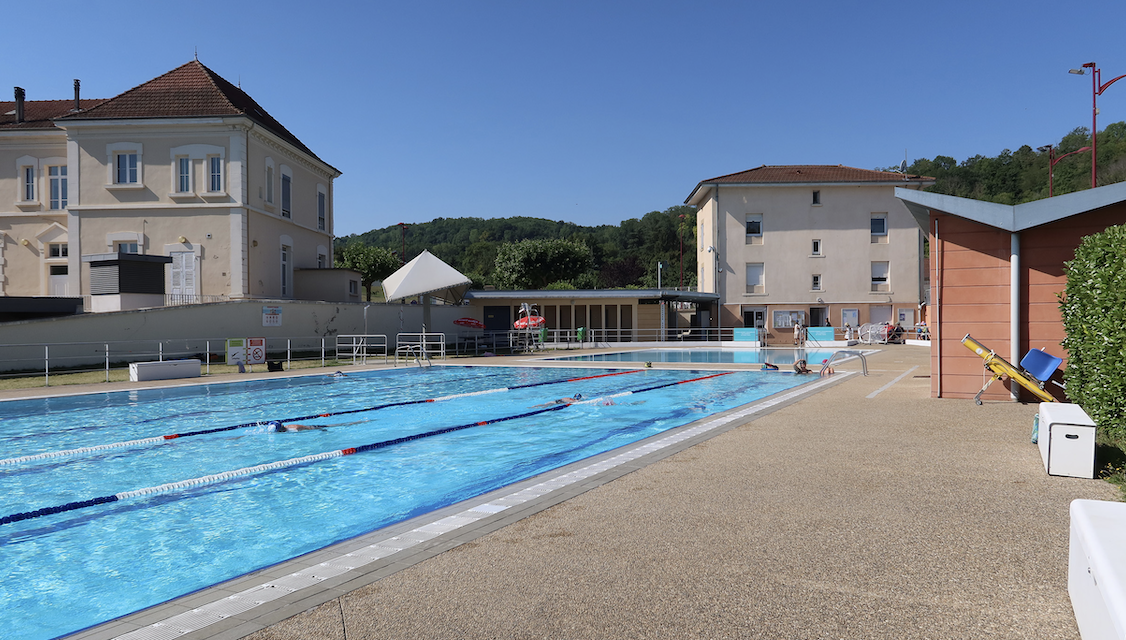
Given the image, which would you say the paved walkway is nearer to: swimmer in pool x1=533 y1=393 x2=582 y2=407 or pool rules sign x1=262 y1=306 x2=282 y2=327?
swimmer in pool x1=533 y1=393 x2=582 y2=407

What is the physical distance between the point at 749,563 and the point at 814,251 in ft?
147

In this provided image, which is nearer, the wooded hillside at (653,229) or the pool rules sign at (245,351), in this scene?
the pool rules sign at (245,351)

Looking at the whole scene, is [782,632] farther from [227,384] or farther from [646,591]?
[227,384]

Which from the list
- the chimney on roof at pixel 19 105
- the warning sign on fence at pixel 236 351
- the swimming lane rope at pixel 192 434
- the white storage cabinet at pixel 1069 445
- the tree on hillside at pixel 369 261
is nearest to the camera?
the white storage cabinet at pixel 1069 445

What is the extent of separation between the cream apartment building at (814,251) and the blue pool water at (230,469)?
2990 centimetres

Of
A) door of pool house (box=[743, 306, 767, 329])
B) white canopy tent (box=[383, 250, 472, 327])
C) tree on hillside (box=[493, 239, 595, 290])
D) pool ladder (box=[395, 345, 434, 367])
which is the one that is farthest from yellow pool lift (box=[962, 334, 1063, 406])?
tree on hillside (box=[493, 239, 595, 290])

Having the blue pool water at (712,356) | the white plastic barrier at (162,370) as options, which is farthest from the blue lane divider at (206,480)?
the blue pool water at (712,356)

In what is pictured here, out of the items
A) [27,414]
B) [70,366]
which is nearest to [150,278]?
[70,366]

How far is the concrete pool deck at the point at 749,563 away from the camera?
3.17m

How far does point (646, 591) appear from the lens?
140 inches

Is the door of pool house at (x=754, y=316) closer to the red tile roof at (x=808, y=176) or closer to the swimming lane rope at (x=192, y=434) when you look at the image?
the red tile roof at (x=808, y=176)

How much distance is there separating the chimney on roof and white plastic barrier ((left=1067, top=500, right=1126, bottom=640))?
43372 millimetres

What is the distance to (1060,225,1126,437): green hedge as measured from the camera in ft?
21.6

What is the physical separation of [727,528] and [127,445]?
29.7 feet
